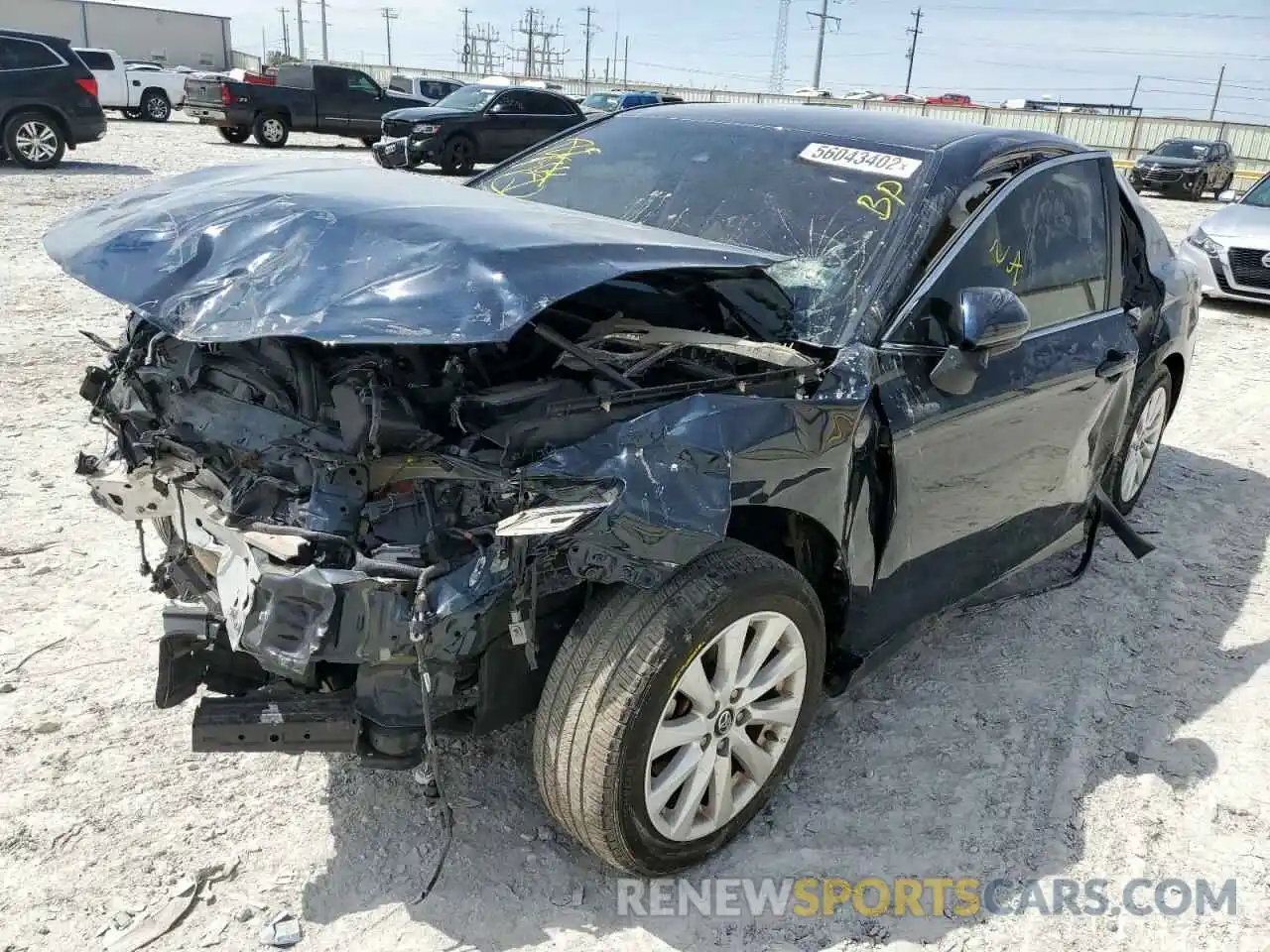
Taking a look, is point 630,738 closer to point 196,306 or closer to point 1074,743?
point 196,306

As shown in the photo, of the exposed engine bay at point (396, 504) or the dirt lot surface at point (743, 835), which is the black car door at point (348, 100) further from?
the exposed engine bay at point (396, 504)

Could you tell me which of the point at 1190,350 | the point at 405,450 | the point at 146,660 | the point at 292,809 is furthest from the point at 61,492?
the point at 1190,350

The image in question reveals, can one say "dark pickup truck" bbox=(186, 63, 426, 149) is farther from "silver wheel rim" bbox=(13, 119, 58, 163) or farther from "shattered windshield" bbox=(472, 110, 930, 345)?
"shattered windshield" bbox=(472, 110, 930, 345)

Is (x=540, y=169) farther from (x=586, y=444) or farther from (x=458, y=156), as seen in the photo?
(x=458, y=156)

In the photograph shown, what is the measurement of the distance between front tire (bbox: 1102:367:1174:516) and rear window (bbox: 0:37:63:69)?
48.6ft

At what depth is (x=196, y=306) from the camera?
7.67 ft

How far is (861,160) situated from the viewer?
3.21 meters

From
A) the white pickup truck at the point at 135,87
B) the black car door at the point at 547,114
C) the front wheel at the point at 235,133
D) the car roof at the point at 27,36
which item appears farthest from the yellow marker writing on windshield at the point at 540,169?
the white pickup truck at the point at 135,87

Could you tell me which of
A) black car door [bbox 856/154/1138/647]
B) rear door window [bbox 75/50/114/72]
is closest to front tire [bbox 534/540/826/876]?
black car door [bbox 856/154/1138/647]

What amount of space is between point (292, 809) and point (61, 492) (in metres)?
2.42

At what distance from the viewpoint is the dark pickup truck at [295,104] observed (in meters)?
20.2
